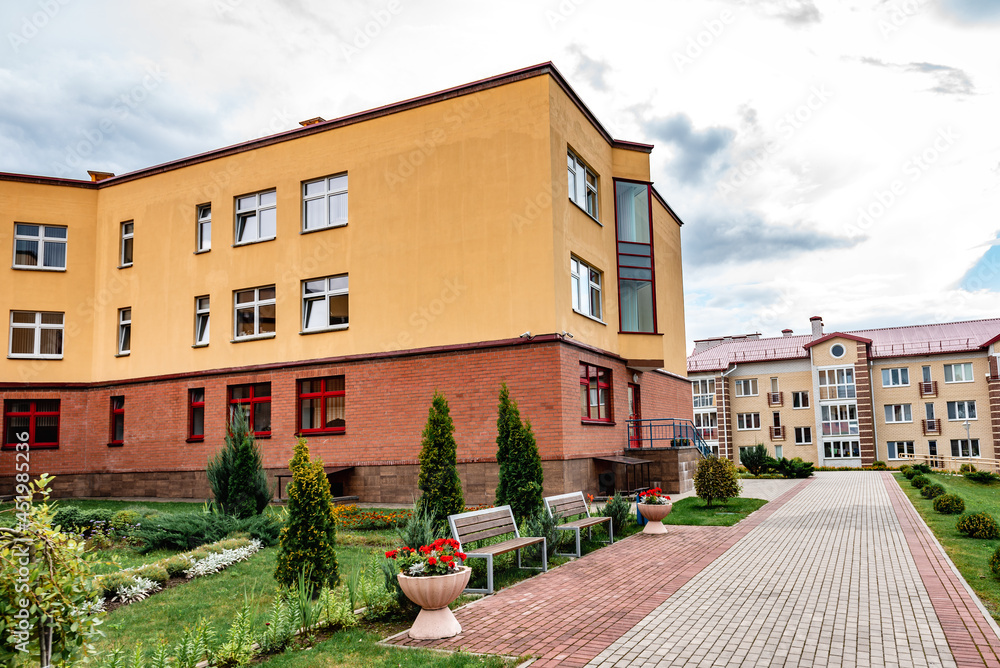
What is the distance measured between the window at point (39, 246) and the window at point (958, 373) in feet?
187

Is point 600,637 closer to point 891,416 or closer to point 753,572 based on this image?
point 753,572

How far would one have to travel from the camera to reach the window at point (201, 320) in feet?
79.1

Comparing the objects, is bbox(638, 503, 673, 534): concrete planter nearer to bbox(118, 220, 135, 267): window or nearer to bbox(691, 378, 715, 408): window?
bbox(118, 220, 135, 267): window

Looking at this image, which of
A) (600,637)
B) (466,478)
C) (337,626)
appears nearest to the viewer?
(600,637)

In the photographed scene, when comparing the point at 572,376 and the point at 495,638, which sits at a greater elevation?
the point at 572,376

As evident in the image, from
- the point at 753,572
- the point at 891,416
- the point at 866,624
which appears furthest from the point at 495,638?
the point at 891,416

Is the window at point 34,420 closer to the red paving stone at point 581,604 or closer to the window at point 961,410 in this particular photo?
the red paving stone at point 581,604

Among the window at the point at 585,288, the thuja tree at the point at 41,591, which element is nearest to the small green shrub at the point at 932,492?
the window at the point at 585,288

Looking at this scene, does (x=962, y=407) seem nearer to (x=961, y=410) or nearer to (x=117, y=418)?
(x=961, y=410)

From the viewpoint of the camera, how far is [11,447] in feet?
78.9

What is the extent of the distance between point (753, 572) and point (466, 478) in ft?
33.6

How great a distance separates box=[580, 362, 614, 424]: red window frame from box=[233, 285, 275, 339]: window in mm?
9939

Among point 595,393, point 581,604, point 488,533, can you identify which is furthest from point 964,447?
point 581,604

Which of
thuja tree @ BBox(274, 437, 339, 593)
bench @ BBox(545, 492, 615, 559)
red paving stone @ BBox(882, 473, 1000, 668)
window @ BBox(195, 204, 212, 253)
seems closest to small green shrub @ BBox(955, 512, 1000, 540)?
red paving stone @ BBox(882, 473, 1000, 668)
